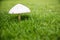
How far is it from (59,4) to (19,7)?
78 cm

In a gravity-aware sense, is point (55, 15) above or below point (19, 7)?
below

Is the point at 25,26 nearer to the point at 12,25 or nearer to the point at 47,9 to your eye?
the point at 12,25

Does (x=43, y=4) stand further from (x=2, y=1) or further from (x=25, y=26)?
(x=25, y=26)

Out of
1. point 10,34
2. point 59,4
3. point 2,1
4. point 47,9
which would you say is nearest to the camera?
point 10,34

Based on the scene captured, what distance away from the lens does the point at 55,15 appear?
164 centimetres

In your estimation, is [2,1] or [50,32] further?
[2,1]

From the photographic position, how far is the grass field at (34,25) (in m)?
1.19

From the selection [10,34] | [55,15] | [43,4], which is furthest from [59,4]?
[10,34]

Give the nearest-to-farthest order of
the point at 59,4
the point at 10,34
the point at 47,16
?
the point at 10,34
the point at 47,16
the point at 59,4

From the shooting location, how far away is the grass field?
119 cm

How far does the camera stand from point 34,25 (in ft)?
4.52

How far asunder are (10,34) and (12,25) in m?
0.19

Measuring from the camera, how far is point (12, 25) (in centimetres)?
139

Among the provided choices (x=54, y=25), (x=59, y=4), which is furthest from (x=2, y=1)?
(x=54, y=25)
